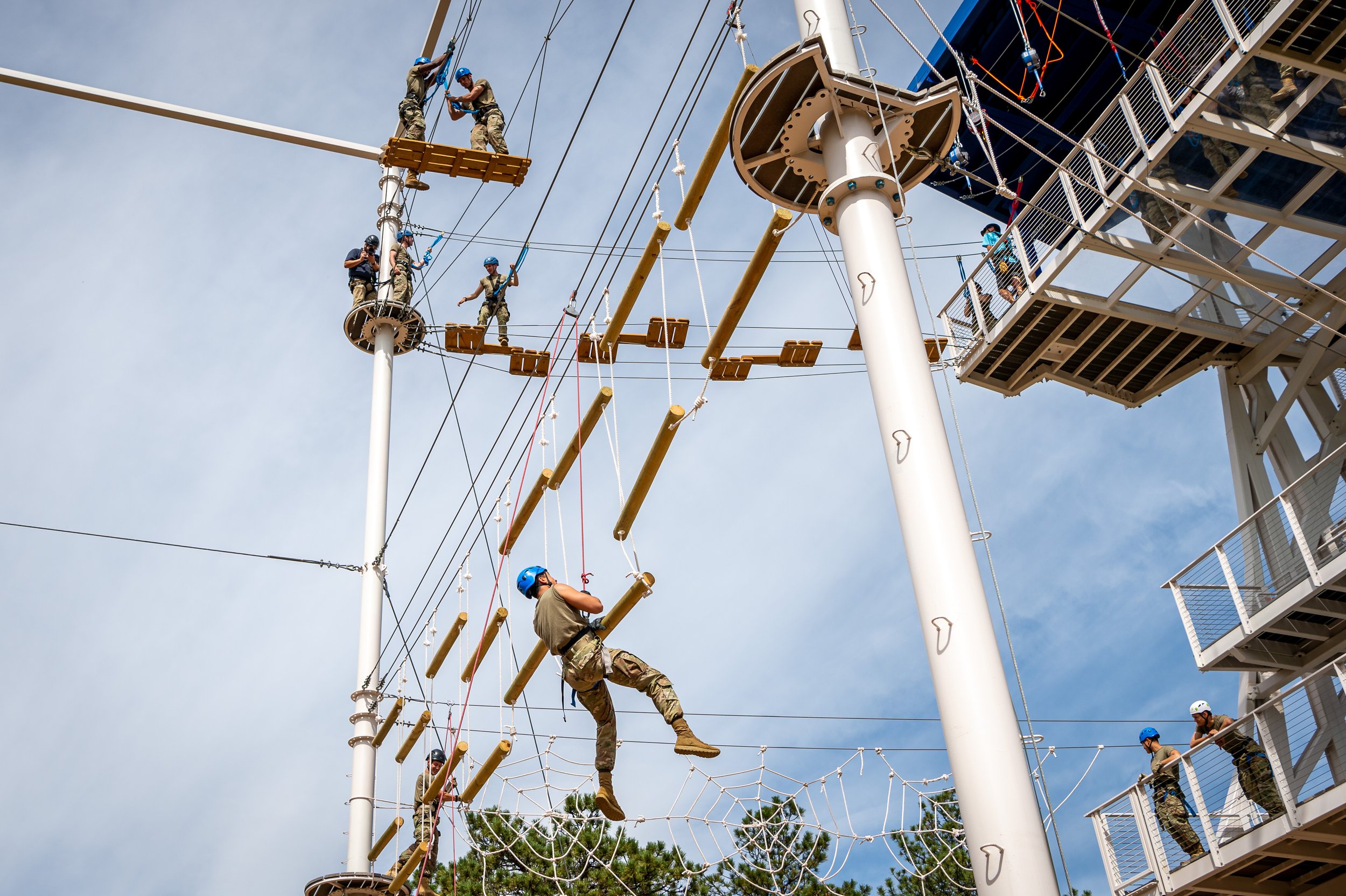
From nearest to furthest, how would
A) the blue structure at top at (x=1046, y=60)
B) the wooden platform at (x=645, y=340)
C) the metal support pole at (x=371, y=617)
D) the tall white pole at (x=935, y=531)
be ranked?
the tall white pole at (x=935, y=531) < the wooden platform at (x=645, y=340) < the metal support pole at (x=371, y=617) < the blue structure at top at (x=1046, y=60)

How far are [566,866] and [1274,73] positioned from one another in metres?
16.8

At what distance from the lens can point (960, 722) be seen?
19.3 feet

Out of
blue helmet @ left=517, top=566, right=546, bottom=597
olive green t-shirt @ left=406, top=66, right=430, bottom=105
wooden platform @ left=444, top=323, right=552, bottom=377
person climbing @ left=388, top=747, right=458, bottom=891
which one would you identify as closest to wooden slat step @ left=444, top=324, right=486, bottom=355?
wooden platform @ left=444, top=323, right=552, bottom=377

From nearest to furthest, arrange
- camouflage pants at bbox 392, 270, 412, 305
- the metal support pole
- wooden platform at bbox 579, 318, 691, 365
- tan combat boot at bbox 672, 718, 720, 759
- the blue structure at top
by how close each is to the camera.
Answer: tan combat boot at bbox 672, 718, 720, 759 → wooden platform at bbox 579, 318, 691, 365 → the metal support pole → the blue structure at top → camouflage pants at bbox 392, 270, 412, 305

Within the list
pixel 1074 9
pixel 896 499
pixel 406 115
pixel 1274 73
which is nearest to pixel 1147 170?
pixel 1274 73

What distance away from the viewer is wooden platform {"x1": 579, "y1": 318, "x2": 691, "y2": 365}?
35.8ft

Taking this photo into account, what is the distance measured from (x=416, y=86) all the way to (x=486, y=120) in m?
1.81

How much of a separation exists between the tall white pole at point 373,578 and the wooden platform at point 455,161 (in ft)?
6.81

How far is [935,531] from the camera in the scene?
21.0 ft

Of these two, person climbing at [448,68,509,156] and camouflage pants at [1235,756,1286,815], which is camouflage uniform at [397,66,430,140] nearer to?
person climbing at [448,68,509,156]

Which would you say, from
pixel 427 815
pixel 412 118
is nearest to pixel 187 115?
pixel 412 118

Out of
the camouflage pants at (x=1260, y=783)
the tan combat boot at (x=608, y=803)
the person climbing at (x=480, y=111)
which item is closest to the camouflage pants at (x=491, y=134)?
the person climbing at (x=480, y=111)

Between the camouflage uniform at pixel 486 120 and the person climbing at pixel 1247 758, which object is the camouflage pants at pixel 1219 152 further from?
the camouflage uniform at pixel 486 120

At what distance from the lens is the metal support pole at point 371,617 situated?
14016 mm
